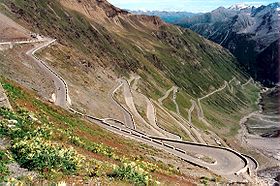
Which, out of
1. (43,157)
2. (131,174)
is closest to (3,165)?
(43,157)

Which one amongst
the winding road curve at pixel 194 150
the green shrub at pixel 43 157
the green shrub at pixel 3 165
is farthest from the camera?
the winding road curve at pixel 194 150

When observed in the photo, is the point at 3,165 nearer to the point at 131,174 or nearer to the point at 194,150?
the point at 131,174

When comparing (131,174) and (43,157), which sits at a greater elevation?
(131,174)

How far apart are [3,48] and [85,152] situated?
8343cm

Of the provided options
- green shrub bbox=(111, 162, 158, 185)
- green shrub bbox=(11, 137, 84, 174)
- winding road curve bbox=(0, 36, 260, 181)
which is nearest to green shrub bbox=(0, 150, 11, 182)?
green shrub bbox=(11, 137, 84, 174)

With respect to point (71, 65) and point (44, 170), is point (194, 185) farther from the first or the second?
point (71, 65)

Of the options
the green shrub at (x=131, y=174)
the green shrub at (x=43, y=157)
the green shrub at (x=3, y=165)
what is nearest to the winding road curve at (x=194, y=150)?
the green shrub at (x=131, y=174)

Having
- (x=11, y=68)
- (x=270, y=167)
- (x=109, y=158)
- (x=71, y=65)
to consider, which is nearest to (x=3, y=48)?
(x=11, y=68)

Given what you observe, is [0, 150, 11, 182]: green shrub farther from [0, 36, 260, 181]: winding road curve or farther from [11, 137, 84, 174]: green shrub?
[0, 36, 260, 181]: winding road curve

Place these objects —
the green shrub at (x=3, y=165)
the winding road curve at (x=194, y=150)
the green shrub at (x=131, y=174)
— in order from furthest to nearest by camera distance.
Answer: the winding road curve at (x=194, y=150)
the green shrub at (x=131, y=174)
the green shrub at (x=3, y=165)

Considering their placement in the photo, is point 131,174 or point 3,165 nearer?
point 3,165

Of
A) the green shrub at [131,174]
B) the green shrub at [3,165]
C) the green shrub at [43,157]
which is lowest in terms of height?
the green shrub at [3,165]

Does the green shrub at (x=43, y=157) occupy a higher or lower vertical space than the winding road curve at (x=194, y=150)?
lower

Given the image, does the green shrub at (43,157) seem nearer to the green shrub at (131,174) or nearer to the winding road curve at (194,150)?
the green shrub at (131,174)
